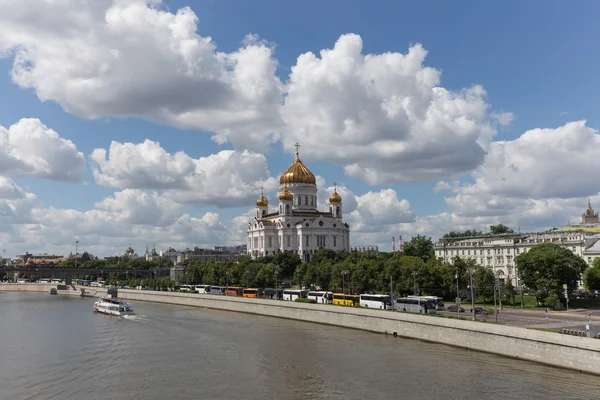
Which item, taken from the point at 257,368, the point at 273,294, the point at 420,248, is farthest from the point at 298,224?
the point at 257,368

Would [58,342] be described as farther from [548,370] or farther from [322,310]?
[548,370]

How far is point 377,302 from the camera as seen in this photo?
59906mm

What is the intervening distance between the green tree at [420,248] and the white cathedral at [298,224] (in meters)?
19.2

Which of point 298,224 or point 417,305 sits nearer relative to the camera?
point 417,305

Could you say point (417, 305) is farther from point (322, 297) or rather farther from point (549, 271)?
point (322, 297)

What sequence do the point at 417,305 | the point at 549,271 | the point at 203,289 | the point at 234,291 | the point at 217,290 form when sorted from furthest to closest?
the point at 203,289 → the point at 217,290 → the point at 234,291 → the point at 549,271 → the point at 417,305

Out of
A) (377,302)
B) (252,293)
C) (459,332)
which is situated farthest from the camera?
(252,293)

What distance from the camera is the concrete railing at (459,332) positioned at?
33406 millimetres

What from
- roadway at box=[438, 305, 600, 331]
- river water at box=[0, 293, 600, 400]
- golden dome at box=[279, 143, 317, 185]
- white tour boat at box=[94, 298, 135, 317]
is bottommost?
river water at box=[0, 293, 600, 400]

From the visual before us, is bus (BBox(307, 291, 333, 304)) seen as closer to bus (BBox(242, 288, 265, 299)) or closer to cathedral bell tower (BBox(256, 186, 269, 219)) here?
bus (BBox(242, 288, 265, 299))

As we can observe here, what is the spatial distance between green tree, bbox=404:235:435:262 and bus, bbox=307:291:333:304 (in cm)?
4881

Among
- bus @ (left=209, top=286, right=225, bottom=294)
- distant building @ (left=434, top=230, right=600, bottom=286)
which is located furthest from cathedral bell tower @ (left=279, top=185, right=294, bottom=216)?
distant building @ (left=434, top=230, right=600, bottom=286)

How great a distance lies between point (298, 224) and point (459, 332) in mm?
85288

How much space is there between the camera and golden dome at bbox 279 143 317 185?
437 feet
